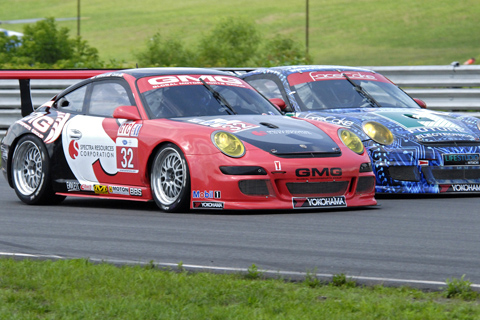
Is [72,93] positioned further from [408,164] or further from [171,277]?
[171,277]

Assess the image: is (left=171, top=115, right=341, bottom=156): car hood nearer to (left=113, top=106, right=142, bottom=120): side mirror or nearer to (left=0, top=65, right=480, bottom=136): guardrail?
(left=113, top=106, right=142, bottom=120): side mirror

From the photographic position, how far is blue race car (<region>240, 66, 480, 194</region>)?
Answer: 8531mm

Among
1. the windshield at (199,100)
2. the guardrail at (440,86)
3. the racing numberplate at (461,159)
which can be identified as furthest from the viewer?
the guardrail at (440,86)

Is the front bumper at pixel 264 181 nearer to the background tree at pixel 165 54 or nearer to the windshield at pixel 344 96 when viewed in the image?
the windshield at pixel 344 96

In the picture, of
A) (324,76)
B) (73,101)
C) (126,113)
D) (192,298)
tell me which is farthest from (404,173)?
(192,298)

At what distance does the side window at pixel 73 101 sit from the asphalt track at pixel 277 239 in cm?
100

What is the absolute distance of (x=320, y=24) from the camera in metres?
68.1

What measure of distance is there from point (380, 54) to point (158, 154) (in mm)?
→ 49288

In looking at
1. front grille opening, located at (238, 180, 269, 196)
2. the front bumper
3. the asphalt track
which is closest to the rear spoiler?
the asphalt track

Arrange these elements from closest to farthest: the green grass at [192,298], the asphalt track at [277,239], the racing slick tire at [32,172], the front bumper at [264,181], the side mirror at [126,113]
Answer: the green grass at [192,298], the asphalt track at [277,239], the front bumper at [264,181], the side mirror at [126,113], the racing slick tire at [32,172]

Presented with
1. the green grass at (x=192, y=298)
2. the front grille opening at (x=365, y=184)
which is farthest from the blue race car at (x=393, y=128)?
the green grass at (x=192, y=298)

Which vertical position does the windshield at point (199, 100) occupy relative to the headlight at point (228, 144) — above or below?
above

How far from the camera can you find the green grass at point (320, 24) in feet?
182

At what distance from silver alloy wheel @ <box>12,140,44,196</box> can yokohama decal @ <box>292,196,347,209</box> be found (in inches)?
104
